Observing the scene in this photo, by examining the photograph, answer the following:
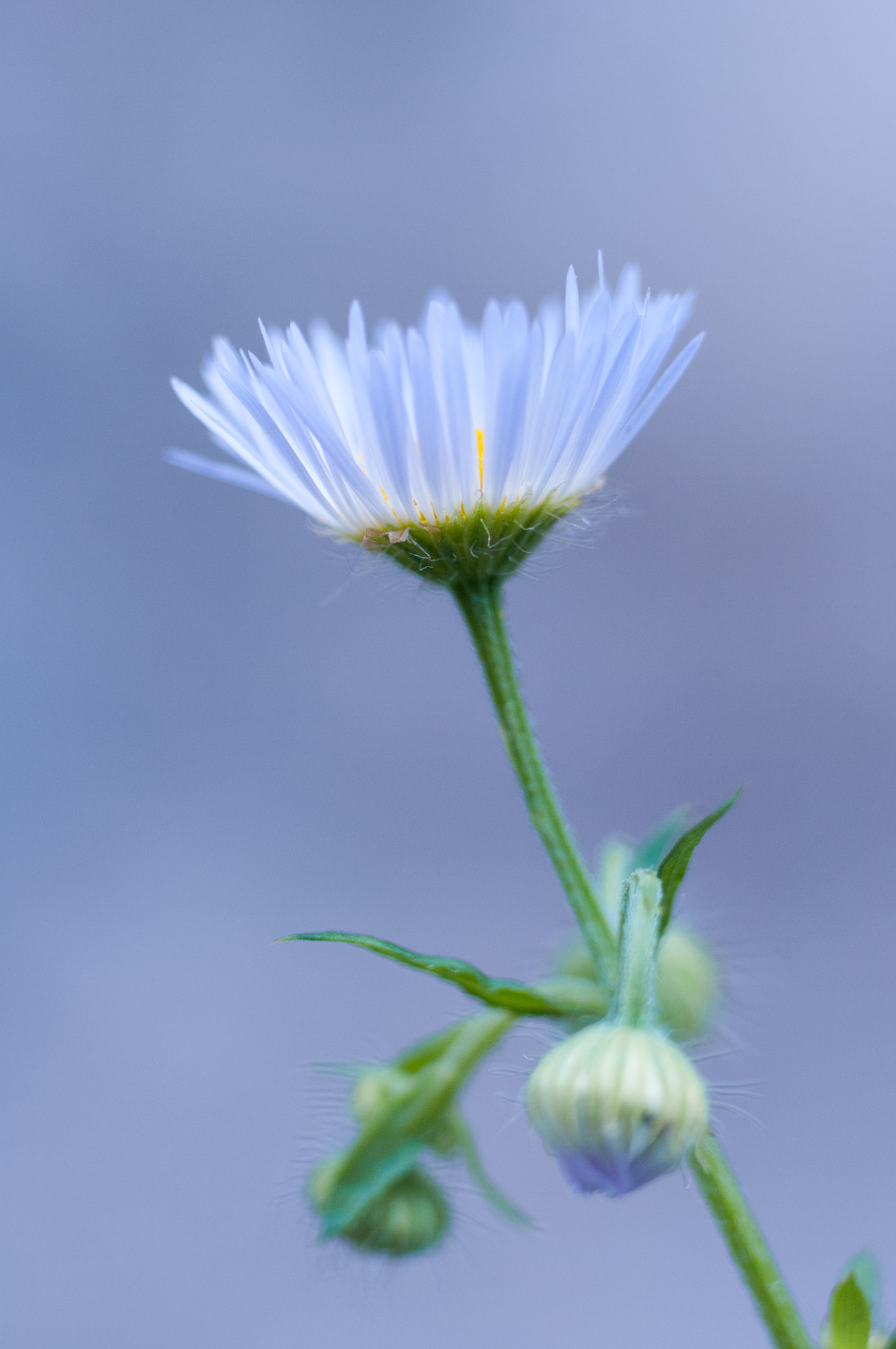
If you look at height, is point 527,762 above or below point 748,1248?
above

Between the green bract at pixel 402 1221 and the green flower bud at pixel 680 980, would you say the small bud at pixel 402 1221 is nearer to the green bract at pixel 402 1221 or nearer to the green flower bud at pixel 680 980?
the green bract at pixel 402 1221

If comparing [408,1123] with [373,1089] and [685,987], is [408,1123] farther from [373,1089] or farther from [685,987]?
[685,987]

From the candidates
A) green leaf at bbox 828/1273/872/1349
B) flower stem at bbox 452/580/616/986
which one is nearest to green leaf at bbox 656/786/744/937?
flower stem at bbox 452/580/616/986

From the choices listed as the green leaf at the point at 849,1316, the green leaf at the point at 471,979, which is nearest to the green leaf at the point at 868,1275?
the green leaf at the point at 849,1316

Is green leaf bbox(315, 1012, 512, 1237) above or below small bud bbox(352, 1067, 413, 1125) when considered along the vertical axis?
below

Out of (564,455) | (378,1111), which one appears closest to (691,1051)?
(378,1111)

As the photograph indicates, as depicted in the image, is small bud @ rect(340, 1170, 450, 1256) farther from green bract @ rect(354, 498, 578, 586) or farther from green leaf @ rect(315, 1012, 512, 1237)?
green bract @ rect(354, 498, 578, 586)

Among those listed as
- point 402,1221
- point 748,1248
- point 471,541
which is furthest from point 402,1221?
point 471,541
